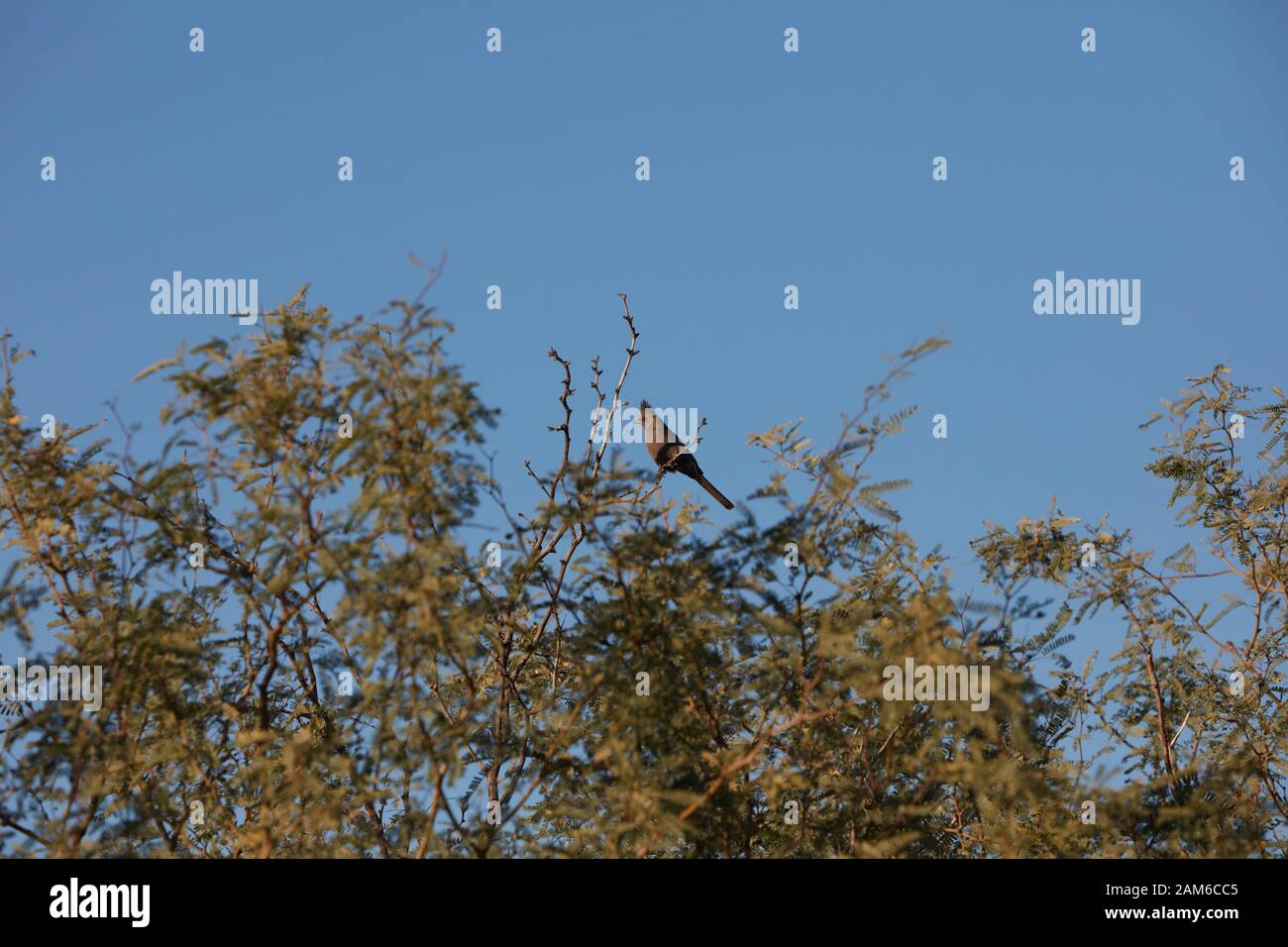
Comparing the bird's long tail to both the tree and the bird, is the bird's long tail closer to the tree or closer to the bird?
the bird

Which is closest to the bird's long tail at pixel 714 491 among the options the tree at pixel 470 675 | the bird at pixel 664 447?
the bird at pixel 664 447

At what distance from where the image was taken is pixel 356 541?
16.3ft

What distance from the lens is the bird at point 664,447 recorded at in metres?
9.30

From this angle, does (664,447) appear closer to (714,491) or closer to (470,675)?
(714,491)

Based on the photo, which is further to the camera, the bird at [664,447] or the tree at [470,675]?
the bird at [664,447]

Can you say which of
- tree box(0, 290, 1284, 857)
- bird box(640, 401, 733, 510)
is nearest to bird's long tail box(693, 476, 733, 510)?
bird box(640, 401, 733, 510)

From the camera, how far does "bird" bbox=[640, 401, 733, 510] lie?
30.5ft

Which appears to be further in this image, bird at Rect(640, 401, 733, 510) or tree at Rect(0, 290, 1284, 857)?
bird at Rect(640, 401, 733, 510)

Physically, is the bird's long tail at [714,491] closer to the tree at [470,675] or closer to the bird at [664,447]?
the bird at [664,447]

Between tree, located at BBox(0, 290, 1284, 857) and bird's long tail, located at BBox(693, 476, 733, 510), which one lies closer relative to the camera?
tree, located at BBox(0, 290, 1284, 857)
